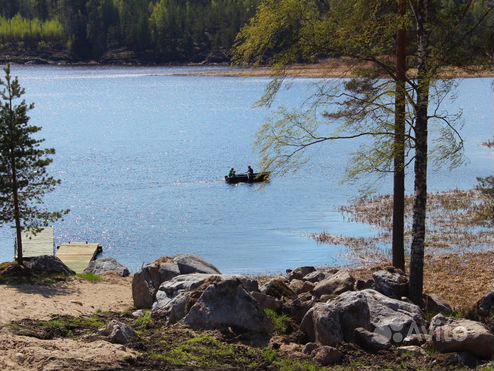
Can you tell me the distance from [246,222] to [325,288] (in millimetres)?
22246

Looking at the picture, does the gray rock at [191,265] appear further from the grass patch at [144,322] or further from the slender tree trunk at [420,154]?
the slender tree trunk at [420,154]

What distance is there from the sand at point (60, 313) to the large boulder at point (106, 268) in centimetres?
210

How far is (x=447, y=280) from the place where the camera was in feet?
83.4

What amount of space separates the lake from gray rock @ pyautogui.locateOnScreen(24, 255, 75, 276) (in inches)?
315

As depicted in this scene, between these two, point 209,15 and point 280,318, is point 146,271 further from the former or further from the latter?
point 209,15

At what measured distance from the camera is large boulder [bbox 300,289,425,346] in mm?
14828

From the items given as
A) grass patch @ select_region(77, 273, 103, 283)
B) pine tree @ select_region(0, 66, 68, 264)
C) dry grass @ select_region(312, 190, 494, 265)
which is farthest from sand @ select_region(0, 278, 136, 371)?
dry grass @ select_region(312, 190, 494, 265)

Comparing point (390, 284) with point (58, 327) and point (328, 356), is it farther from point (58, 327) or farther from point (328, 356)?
point (58, 327)

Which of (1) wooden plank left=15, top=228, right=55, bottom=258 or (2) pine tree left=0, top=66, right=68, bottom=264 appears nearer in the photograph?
(2) pine tree left=0, top=66, right=68, bottom=264

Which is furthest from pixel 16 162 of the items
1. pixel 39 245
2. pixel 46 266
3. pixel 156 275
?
pixel 39 245

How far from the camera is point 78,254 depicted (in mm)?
33156

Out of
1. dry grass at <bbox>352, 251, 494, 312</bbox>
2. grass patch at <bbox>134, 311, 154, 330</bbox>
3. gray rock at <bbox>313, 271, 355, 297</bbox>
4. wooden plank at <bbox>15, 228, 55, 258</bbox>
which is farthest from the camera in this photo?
wooden plank at <bbox>15, 228, 55, 258</bbox>

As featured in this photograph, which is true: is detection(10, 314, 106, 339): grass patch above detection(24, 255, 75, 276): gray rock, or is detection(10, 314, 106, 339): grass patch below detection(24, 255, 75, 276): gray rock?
above

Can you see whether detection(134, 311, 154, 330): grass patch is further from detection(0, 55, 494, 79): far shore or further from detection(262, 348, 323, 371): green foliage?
detection(0, 55, 494, 79): far shore
